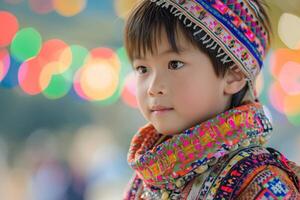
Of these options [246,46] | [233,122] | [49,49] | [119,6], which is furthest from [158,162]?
[49,49]

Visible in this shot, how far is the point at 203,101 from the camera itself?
86cm

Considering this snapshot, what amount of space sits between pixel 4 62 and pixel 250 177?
5.83 feet

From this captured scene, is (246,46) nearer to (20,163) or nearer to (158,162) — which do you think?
(158,162)

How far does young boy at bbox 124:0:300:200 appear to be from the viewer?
810 mm

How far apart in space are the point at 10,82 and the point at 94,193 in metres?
0.65

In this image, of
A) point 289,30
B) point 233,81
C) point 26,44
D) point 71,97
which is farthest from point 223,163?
point 71,97

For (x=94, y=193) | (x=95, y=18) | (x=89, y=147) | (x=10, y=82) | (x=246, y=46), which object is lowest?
(x=94, y=193)

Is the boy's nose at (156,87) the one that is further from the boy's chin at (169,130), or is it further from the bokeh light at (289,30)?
the bokeh light at (289,30)

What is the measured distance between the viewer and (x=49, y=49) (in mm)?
2447

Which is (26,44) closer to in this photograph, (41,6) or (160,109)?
(41,6)

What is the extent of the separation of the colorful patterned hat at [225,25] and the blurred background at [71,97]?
1.27 m

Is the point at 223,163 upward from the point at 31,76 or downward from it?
downward

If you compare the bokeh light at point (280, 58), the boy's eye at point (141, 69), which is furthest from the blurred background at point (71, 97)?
the boy's eye at point (141, 69)

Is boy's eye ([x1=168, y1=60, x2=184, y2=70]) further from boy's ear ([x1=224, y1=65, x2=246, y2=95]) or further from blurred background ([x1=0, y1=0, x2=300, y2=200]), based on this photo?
blurred background ([x1=0, y1=0, x2=300, y2=200])
